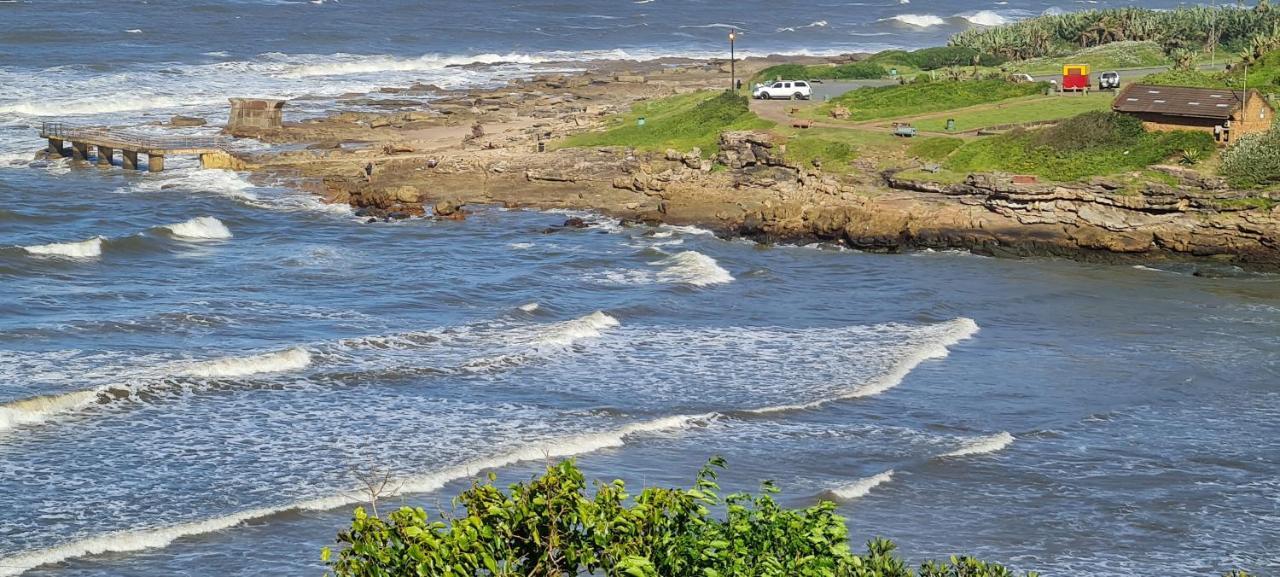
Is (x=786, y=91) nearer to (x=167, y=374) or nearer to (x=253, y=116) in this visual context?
(x=253, y=116)

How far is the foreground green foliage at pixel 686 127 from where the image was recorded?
6203 centimetres

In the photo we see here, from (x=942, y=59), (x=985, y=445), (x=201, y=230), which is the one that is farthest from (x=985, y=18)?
(x=985, y=445)

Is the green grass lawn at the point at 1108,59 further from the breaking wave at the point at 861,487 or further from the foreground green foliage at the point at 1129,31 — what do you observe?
the breaking wave at the point at 861,487

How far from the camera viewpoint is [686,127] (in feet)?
211

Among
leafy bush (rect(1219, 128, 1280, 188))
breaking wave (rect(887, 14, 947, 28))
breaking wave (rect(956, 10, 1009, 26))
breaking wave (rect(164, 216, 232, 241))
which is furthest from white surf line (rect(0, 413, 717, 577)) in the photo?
breaking wave (rect(956, 10, 1009, 26))

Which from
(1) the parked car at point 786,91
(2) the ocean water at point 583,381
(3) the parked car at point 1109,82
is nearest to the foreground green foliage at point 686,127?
(1) the parked car at point 786,91

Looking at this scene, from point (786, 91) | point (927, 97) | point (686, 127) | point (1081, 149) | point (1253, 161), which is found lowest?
point (1253, 161)

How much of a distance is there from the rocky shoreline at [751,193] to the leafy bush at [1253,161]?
37.4 inches

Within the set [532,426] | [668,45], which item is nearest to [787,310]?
[532,426]

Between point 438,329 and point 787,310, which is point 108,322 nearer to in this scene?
point 438,329

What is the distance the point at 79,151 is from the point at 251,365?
122 feet

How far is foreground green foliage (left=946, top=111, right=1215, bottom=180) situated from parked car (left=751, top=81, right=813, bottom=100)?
16.5 metres

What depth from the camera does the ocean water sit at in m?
26.1

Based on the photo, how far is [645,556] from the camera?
46.4 ft
